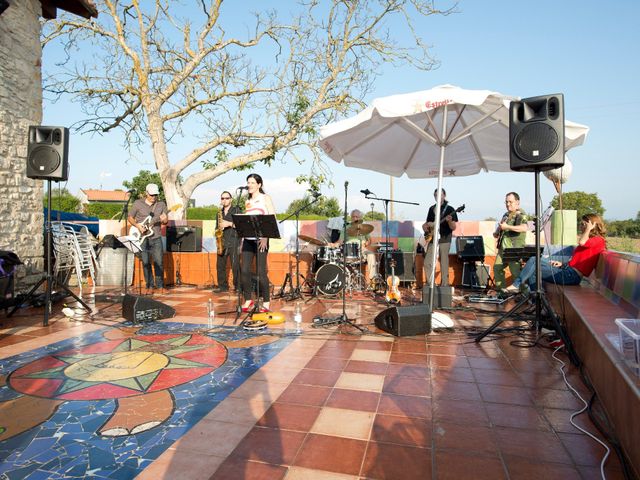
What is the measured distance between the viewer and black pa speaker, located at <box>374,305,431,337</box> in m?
4.34

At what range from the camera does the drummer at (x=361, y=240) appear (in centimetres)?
693

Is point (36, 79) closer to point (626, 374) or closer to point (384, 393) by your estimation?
point (384, 393)

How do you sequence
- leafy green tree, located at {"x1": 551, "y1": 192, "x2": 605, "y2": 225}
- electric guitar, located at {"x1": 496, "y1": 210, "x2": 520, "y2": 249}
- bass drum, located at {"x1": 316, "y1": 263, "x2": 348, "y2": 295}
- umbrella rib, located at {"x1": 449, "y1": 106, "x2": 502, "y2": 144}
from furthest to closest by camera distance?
leafy green tree, located at {"x1": 551, "y1": 192, "x2": 605, "y2": 225}, bass drum, located at {"x1": 316, "y1": 263, "x2": 348, "y2": 295}, electric guitar, located at {"x1": 496, "y1": 210, "x2": 520, "y2": 249}, umbrella rib, located at {"x1": 449, "y1": 106, "x2": 502, "y2": 144}

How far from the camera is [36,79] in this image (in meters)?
6.63

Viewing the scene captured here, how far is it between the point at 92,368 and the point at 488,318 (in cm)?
433

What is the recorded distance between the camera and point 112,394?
9.25 ft

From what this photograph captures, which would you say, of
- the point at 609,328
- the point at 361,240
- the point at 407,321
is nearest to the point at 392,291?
the point at 361,240

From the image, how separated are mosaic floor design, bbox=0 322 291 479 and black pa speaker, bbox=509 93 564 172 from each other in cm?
282

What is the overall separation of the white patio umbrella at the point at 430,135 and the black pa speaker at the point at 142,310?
2.84m

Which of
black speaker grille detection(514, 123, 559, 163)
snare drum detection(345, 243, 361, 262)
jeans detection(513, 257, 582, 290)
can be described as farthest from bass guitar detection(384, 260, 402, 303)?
black speaker grille detection(514, 123, 559, 163)

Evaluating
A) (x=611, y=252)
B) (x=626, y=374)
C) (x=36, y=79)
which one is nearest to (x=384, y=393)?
(x=626, y=374)

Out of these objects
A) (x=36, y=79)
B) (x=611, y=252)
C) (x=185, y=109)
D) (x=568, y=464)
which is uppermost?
(x=185, y=109)

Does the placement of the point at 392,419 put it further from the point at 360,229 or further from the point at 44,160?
the point at 44,160

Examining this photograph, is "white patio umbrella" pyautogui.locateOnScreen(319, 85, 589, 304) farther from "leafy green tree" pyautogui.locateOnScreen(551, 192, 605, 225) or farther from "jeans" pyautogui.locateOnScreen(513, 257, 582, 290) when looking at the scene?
"leafy green tree" pyautogui.locateOnScreen(551, 192, 605, 225)
